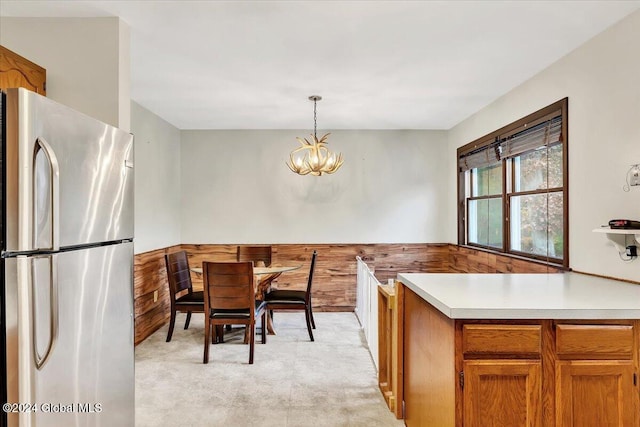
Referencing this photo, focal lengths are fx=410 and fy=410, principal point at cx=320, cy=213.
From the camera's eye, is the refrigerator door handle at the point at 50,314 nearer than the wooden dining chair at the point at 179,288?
Yes

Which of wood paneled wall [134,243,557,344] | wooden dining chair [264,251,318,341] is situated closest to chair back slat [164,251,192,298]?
wooden dining chair [264,251,318,341]

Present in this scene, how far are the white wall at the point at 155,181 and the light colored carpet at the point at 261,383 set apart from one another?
1128mm

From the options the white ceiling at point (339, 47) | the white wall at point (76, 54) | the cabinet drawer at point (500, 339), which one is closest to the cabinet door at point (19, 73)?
the white wall at point (76, 54)

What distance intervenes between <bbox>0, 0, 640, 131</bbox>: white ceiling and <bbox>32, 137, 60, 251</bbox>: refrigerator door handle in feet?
4.17

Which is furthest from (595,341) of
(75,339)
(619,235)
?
(75,339)

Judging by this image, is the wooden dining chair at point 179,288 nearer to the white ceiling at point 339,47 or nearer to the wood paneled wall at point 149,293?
the wood paneled wall at point 149,293

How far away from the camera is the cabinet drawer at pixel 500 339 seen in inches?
64.4

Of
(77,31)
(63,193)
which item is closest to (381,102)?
(77,31)

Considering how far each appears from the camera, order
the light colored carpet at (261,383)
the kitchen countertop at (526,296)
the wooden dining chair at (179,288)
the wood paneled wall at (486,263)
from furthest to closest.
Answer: the wooden dining chair at (179,288) → the wood paneled wall at (486,263) → the light colored carpet at (261,383) → the kitchen countertop at (526,296)

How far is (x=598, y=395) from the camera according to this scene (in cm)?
165

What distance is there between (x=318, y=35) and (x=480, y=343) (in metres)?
1.99

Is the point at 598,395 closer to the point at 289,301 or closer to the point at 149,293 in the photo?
the point at 289,301

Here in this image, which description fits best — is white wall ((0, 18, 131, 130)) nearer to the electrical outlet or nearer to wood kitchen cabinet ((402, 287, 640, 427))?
wood kitchen cabinet ((402, 287, 640, 427))

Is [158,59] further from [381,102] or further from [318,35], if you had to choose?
[381,102]
